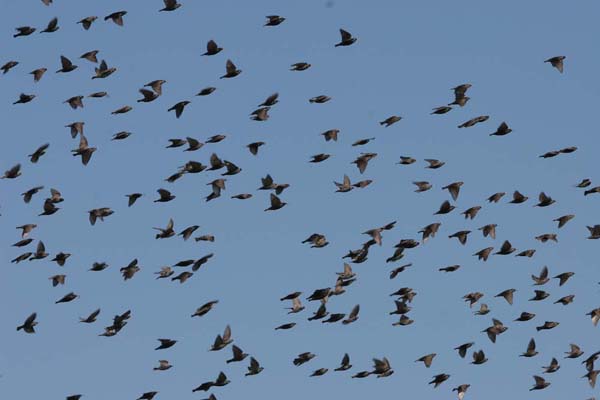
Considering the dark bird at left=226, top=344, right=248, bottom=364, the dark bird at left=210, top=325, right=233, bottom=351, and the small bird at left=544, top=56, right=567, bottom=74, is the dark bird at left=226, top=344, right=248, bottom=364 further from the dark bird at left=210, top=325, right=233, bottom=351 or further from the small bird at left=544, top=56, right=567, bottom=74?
the small bird at left=544, top=56, right=567, bottom=74

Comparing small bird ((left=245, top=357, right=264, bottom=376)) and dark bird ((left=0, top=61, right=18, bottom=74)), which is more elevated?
dark bird ((left=0, top=61, right=18, bottom=74))

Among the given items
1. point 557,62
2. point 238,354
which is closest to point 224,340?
point 238,354

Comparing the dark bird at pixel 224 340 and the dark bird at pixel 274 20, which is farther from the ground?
the dark bird at pixel 274 20

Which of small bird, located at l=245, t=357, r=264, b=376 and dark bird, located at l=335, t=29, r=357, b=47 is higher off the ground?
dark bird, located at l=335, t=29, r=357, b=47

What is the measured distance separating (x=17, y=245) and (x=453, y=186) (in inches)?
836

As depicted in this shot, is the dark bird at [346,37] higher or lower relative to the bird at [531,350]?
higher

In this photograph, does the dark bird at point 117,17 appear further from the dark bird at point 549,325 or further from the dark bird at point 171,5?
the dark bird at point 549,325

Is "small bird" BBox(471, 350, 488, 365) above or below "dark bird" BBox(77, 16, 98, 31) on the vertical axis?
below

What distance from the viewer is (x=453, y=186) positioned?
120 meters

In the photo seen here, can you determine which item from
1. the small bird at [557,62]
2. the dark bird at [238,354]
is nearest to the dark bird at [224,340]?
the dark bird at [238,354]

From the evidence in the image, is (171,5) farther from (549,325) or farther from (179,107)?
(549,325)

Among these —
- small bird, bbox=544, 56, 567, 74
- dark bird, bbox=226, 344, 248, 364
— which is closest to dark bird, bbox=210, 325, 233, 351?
dark bird, bbox=226, 344, 248, 364

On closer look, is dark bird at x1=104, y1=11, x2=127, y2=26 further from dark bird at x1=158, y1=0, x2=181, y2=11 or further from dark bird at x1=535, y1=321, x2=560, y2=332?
dark bird at x1=535, y1=321, x2=560, y2=332

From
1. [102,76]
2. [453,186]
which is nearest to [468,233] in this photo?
[453,186]
